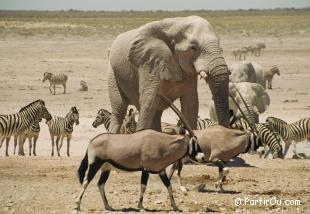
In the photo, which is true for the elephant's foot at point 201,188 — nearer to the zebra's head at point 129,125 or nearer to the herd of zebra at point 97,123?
the herd of zebra at point 97,123

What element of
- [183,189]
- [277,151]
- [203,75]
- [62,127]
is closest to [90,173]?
[183,189]

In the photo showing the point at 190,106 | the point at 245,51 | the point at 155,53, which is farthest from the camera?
the point at 245,51

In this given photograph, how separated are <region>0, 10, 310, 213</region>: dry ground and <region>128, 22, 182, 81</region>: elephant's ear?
153 cm

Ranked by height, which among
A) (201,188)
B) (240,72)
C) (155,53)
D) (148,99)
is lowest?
(240,72)

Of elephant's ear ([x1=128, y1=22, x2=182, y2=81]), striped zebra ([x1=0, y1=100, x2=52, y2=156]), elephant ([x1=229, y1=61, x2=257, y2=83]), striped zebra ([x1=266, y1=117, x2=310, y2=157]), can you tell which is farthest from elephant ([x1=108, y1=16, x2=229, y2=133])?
elephant ([x1=229, y1=61, x2=257, y2=83])

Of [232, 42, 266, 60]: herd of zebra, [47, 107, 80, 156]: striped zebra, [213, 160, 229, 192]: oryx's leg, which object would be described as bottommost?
[232, 42, 266, 60]: herd of zebra

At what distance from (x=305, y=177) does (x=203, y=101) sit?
14540mm

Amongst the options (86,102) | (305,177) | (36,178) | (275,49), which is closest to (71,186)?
(36,178)

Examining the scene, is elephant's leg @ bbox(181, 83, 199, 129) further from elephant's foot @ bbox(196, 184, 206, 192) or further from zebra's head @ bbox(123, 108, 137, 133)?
zebra's head @ bbox(123, 108, 137, 133)

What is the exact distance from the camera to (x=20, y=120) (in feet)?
57.3

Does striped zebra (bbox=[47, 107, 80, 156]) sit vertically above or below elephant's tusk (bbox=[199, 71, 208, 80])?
below

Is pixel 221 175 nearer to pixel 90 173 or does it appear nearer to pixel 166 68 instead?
pixel 166 68

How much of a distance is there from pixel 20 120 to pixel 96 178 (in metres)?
5.46

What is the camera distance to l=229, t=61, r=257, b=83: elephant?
24000mm
